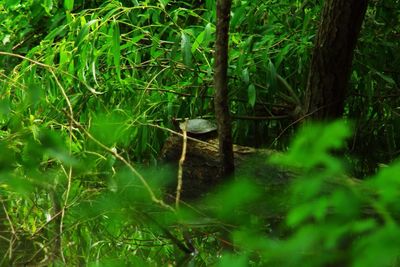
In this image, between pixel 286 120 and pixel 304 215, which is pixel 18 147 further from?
pixel 304 215

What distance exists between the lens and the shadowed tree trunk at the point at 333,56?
2.17 meters

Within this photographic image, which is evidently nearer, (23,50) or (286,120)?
(286,120)

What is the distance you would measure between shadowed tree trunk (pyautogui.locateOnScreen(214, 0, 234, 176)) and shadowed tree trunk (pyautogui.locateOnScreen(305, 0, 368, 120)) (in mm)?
325

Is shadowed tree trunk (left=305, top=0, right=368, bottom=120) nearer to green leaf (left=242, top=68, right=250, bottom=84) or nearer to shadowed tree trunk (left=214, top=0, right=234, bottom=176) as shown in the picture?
green leaf (left=242, top=68, right=250, bottom=84)

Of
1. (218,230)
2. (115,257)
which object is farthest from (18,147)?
(218,230)

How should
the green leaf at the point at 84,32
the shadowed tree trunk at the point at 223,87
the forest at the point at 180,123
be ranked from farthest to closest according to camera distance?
the green leaf at the point at 84,32, the shadowed tree trunk at the point at 223,87, the forest at the point at 180,123

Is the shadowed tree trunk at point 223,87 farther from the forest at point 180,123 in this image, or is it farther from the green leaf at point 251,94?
the green leaf at point 251,94

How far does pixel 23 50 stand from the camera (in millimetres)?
3668

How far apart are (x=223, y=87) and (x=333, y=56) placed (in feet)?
1.20

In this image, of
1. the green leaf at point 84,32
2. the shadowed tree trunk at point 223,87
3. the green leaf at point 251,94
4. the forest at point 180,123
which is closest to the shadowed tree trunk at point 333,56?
the forest at point 180,123

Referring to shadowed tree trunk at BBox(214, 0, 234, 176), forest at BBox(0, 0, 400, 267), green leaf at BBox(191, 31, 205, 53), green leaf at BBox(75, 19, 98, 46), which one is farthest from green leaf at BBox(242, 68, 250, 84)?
green leaf at BBox(75, 19, 98, 46)

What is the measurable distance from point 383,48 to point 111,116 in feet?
3.15

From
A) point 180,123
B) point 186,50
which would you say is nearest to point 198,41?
point 186,50

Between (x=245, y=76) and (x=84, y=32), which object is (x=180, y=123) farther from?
(x=84, y=32)
